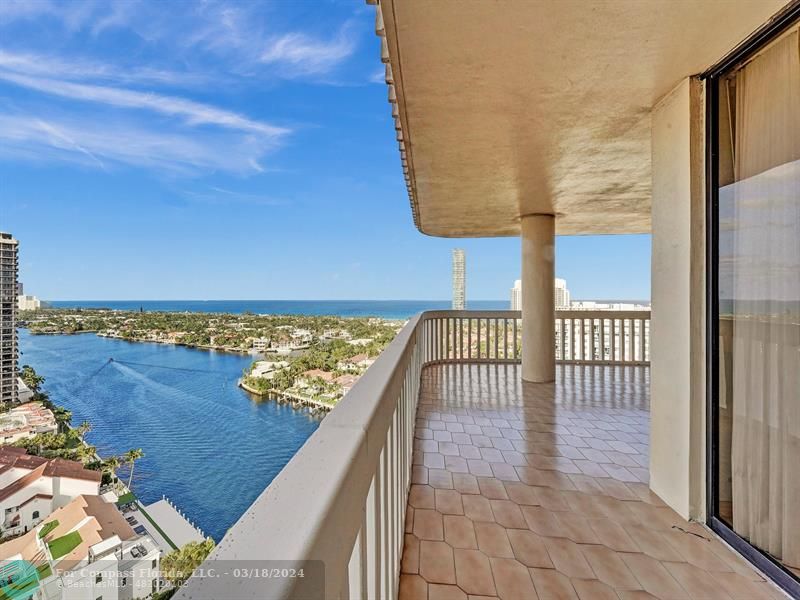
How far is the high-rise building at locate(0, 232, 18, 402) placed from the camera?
12.3ft

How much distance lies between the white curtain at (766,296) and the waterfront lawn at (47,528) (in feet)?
12.2

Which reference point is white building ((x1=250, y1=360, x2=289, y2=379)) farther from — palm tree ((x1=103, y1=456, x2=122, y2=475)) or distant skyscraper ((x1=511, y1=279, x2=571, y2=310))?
distant skyscraper ((x1=511, y1=279, x2=571, y2=310))

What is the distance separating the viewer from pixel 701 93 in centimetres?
208

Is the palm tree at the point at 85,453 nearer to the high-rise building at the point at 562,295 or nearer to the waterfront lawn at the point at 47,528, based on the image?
the waterfront lawn at the point at 47,528

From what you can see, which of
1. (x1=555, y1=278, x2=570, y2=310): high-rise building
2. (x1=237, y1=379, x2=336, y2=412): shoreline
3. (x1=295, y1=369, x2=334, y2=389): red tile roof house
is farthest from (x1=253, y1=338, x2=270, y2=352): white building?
(x1=555, y1=278, x2=570, y2=310): high-rise building

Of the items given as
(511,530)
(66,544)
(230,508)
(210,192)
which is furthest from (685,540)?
(210,192)

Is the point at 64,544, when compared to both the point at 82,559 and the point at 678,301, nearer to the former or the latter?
the point at 82,559

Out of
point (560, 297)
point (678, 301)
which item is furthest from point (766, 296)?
point (560, 297)

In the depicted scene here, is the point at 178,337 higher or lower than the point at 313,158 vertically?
lower

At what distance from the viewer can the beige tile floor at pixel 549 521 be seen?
166cm

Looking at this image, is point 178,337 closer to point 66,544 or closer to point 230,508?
point 230,508

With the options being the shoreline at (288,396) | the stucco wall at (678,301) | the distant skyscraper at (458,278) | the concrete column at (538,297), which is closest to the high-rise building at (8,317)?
the shoreline at (288,396)

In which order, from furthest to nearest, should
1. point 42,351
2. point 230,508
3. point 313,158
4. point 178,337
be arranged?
point 313,158 < point 178,337 < point 42,351 < point 230,508

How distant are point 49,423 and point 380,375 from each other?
235 inches
